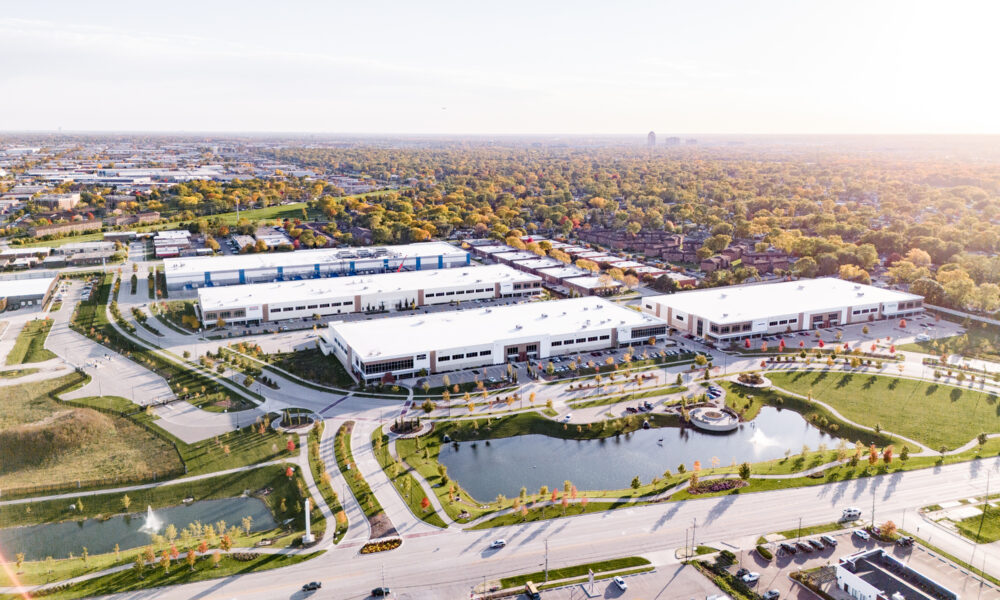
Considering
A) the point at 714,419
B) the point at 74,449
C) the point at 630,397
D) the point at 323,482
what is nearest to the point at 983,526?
the point at 714,419

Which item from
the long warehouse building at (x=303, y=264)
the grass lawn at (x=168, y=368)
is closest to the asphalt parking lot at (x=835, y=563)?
the grass lawn at (x=168, y=368)

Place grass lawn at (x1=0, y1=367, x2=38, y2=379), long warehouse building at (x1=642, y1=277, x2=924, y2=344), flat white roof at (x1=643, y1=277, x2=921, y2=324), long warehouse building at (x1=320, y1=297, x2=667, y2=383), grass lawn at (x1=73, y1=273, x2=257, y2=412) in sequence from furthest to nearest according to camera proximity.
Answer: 1. flat white roof at (x1=643, y1=277, x2=921, y2=324)
2. long warehouse building at (x1=642, y1=277, x2=924, y2=344)
3. long warehouse building at (x1=320, y1=297, x2=667, y2=383)
4. grass lawn at (x1=0, y1=367, x2=38, y2=379)
5. grass lawn at (x1=73, y1=273, x2=257, y2=412)

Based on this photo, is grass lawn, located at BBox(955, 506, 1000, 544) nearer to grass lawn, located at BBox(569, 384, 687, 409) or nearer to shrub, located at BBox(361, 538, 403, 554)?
grass lawn, located at BBox(569, 384, 687, 409)

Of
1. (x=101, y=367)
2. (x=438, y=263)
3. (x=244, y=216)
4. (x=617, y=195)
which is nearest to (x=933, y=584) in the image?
(x=101, y=367)

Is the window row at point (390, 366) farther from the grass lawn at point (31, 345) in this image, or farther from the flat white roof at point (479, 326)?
the grass lawn at point (31, 345)

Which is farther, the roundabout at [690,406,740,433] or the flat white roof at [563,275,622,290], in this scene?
the flat white roof at [563,275,622,290]

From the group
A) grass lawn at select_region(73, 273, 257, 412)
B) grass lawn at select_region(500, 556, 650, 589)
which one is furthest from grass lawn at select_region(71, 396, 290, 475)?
grass lawn at select_region(500, 556, 650, 589)
